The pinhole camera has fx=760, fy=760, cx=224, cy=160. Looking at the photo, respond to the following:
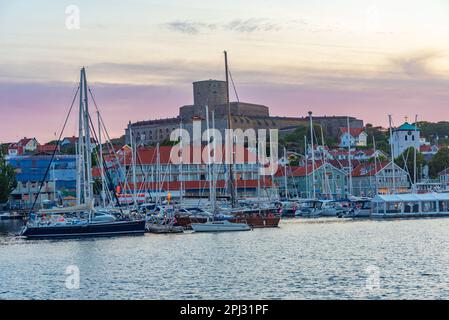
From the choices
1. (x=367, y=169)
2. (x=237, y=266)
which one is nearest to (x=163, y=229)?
(x=237, y=266)

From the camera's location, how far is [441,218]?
60438 mm

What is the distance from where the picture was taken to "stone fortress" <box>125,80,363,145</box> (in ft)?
519

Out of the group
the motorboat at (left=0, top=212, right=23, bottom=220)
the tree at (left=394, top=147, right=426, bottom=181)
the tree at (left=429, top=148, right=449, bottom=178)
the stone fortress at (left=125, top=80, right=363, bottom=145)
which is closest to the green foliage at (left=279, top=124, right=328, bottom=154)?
the stone fortress at (left=125, top=80, right=363, bottom=145)

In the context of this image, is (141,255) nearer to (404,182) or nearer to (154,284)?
(154,284)

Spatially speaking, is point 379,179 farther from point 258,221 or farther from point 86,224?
point 86,224

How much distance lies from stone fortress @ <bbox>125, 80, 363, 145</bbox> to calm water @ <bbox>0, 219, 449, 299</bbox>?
367 ft

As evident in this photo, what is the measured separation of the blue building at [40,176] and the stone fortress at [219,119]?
62.4m

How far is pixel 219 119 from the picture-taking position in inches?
5979

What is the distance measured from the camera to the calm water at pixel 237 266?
68.8ft

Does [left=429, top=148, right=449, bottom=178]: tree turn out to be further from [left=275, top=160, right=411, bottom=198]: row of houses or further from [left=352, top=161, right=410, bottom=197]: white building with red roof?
[left=352, top=161, right=410, bottom=197]: white building with red roof

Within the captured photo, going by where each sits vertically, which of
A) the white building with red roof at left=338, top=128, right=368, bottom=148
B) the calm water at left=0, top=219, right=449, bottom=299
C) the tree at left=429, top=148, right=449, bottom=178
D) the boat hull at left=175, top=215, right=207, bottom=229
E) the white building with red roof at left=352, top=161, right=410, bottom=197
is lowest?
the calm water at left=0, top=219, right=449, bottom=299
